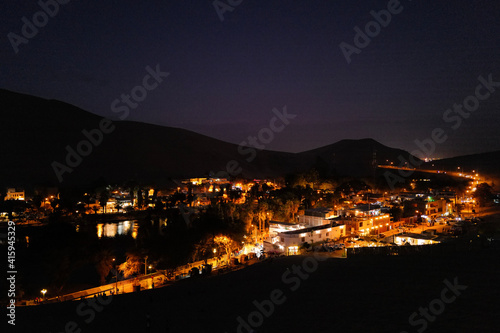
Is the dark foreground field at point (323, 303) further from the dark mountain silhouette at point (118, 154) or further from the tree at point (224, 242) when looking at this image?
Result: the dark mountain silhouette at point (118, 154)

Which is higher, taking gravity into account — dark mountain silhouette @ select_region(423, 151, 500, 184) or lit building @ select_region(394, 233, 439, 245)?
dark mountain silhouette @ select_region(423, 151, 500, 184)

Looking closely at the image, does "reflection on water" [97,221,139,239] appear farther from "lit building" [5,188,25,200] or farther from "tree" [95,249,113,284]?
"lit building" [5,188,25,200]

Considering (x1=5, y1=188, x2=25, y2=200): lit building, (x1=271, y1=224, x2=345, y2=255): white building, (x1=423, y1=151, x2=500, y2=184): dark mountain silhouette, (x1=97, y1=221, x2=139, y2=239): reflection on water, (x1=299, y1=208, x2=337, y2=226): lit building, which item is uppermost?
(x1=423, y1=151, x2=500, y2=184): dark mountain silhouette

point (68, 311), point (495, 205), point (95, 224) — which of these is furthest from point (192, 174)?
point (68, 311)

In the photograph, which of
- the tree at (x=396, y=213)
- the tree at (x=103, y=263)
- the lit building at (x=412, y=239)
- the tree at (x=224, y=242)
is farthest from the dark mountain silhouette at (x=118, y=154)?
the lit building at (x=412, y=239)

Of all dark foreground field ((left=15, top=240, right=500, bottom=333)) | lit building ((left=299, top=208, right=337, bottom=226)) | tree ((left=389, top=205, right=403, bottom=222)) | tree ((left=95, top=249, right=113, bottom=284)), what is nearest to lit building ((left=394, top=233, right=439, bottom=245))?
dark foreground field ((left=15, top=240, right=500, bottom=333))

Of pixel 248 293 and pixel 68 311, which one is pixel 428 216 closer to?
pixel 248 293
